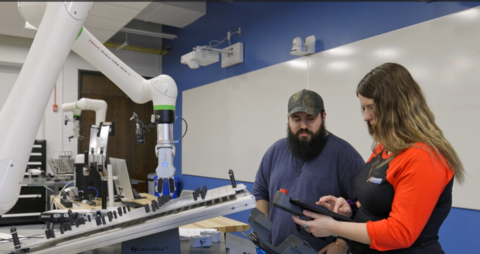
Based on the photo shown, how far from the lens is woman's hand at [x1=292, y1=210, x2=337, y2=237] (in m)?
1.15

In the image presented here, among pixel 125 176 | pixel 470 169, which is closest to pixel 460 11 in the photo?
pixel 470 169

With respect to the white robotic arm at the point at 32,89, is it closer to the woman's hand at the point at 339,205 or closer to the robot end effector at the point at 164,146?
the robot end effector at the point at 164,146

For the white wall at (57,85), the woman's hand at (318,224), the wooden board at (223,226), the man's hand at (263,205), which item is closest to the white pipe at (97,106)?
the wooden board at (223,226)

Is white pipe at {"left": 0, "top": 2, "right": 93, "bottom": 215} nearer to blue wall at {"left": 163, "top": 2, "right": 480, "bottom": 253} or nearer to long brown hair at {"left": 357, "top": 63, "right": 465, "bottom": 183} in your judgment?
long brown hair at {"left": 357, "top": 63, "right": 465, "bottom": 183}

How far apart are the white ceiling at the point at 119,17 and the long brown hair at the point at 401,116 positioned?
361 cm

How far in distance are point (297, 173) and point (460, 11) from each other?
1.82 m

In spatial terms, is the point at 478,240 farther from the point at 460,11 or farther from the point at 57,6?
the point at 57,6

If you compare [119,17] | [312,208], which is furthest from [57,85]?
[312,208]

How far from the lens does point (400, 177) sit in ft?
3.59

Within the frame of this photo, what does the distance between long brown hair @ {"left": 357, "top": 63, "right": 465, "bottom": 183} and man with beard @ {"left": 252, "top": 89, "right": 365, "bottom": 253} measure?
493 millimetres

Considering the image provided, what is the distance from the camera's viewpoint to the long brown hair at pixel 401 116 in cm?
111

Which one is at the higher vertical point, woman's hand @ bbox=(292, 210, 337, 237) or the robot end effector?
the robot end effector

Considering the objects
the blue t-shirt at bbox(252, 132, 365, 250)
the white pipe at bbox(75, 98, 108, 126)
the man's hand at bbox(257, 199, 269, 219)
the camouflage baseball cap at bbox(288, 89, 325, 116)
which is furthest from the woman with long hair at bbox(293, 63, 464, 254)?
the white pipe at bbox(75, 98, 108, 126)

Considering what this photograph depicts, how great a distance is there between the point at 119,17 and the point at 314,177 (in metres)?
3.78
